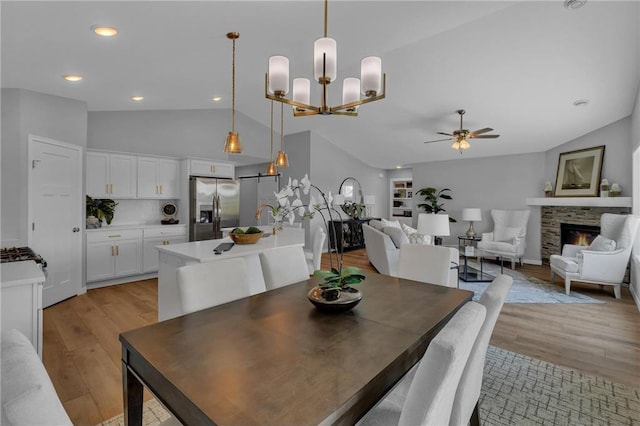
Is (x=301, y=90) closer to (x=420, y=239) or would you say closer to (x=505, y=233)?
(x=420, y=239)

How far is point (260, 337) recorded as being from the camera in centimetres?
131

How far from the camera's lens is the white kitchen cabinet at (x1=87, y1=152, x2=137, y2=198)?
4742mm

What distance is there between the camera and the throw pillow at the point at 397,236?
4829 mm

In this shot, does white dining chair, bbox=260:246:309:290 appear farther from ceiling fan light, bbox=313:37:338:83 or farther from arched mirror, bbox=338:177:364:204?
arched mirror, bbox=338:177:364:204

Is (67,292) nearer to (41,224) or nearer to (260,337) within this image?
(41,224)

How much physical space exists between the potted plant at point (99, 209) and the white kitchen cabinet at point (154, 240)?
582 millimetres

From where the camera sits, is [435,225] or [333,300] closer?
[333,300]

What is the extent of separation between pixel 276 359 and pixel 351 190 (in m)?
7.59

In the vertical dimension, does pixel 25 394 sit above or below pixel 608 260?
above

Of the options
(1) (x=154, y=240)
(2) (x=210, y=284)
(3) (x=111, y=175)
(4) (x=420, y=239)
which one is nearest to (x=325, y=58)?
(2) (x=210, y=284)

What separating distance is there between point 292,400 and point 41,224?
14.1 ft

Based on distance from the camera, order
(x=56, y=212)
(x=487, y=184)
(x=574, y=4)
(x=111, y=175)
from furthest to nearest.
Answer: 1. (x=487, y=184)
2. (x=111, y=175)
3. (x=56, y=212)
4. (x=574, y=4)

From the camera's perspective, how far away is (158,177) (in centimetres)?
550

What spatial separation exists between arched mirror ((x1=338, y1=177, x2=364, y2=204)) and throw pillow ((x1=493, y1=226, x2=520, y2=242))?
320cm
